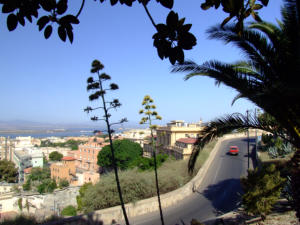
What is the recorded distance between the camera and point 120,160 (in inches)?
1588

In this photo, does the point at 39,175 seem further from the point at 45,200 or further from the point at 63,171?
the point at 45,200

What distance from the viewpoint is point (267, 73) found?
4.70 meters

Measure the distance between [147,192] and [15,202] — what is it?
19331 mm

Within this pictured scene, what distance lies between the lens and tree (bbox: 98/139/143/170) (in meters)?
40.1

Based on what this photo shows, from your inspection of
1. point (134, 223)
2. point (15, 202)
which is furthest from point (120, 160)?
→ point (134, 223)

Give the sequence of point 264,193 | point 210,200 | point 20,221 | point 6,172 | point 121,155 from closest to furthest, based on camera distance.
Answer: point 264,193
point 20,221
point 210,200
point 121,155
point 6,172

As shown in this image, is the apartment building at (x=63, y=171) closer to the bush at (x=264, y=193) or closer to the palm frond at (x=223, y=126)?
the bush at (x=264, y=193)

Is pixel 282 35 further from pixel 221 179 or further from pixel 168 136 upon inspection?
pixel 168 136

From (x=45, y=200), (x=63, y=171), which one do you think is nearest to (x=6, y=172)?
(x=63, y=171)

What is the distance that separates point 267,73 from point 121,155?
37.4m

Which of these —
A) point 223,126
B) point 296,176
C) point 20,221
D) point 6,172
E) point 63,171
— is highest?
point 223,126

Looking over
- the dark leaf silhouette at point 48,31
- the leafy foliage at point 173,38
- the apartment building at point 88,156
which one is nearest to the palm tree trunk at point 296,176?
the leafy foliage at point 173,38

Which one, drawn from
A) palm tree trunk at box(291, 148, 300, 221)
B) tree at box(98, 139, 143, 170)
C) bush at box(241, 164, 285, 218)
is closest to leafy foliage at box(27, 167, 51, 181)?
tree at box(98, 139, 143, 170)

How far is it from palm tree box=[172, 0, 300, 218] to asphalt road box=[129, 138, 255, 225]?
7529 millimetres
